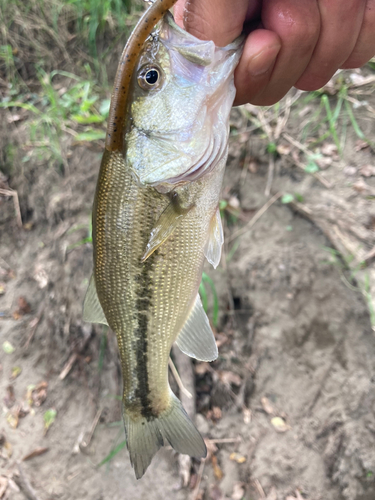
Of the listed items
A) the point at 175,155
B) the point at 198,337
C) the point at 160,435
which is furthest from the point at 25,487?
the point at 175,155

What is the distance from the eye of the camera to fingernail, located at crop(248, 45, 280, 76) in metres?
1.22

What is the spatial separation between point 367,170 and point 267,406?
211 centimetres

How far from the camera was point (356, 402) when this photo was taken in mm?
2293

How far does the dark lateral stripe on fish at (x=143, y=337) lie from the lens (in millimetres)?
1501

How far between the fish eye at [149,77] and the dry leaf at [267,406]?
2386 millimetres

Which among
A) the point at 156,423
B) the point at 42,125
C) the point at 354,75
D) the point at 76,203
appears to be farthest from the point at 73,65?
the point at 156,423

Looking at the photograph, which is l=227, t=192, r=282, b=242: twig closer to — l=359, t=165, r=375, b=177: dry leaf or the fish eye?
l=359, t=165, r=375, b=177: dry leaf

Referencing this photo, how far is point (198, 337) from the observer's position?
1627 mm

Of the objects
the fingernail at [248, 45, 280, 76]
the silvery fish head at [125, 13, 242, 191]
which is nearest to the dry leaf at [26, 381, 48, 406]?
the silvery fish head at [125, 13, 242, 191]

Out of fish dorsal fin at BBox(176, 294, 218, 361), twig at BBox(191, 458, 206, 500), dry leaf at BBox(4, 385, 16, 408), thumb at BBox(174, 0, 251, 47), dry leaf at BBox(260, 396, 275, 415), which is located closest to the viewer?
thumb at BBox(174, 0, 251, 47)

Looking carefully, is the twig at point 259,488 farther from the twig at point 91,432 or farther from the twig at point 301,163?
the twig at point 301,163

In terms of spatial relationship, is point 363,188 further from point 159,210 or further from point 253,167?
point 159,210

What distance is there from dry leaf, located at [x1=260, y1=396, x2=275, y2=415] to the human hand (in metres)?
2.22

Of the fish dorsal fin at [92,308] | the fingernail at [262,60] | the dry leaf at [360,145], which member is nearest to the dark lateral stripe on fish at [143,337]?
the fish dorsal fin at [92,308]
